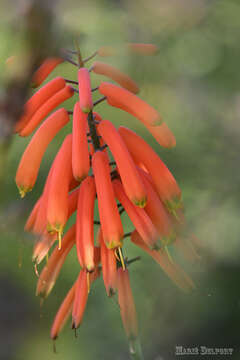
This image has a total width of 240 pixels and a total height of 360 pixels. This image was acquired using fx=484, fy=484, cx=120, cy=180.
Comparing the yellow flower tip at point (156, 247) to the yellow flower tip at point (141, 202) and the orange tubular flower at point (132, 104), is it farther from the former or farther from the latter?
the orange tubular flower at point (132, 104)

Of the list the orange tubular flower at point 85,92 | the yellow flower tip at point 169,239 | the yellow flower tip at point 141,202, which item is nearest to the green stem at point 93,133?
the orange tubular flower at point 85,92

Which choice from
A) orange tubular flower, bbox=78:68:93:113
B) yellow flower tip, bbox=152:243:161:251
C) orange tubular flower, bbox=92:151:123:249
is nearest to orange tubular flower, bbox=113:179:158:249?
yellow flower tip, bbox=152:243:161:251

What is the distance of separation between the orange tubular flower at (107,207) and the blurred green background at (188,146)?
282mm

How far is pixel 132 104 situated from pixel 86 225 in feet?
1.75

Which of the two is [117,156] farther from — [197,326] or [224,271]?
[197,326]

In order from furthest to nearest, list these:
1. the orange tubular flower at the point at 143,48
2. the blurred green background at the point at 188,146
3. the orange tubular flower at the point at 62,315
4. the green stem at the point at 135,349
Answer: the orange tubular flower at the point at 62,315 → the green stem at the point at 135,349 → the orange tubular flower at the point at 143,48 → the blurred green background at the point at 188,146

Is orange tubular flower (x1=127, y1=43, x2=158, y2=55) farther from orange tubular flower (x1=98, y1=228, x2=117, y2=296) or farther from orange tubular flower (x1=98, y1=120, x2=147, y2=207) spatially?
orange tubular flower (x1=98, y1=228, x2=117, y2=296)

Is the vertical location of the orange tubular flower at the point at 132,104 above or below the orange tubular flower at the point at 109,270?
above

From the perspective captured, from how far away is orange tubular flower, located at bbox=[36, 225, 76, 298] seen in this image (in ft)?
7.27

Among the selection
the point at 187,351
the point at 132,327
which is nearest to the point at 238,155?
the point at 132,327

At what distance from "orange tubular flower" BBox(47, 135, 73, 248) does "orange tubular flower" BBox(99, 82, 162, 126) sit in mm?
278

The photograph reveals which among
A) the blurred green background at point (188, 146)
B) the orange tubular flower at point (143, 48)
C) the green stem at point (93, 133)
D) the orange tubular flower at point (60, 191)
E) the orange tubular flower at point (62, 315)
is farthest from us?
the orange tubular flower at point (62, 315)

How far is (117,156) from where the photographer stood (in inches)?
78.3

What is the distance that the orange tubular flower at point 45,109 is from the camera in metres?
2.04
